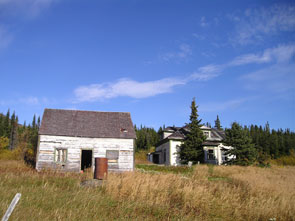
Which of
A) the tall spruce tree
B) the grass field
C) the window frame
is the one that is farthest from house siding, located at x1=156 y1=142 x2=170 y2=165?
the grass field

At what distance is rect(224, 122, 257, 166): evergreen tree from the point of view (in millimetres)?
27047

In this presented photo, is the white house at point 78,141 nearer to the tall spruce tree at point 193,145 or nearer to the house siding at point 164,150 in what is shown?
the tall spruce tree at point 193,145

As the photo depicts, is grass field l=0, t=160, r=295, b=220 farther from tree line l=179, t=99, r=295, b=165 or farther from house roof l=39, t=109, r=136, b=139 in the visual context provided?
tree line l=179, t=99, r=295, b=165

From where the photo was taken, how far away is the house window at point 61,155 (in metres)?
21.0

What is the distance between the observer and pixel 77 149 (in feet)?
71.0

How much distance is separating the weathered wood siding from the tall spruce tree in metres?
11.6

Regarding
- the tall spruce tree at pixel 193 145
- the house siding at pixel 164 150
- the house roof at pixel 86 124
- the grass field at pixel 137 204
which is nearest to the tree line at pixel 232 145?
the tall spruce tree at pixel 193 145

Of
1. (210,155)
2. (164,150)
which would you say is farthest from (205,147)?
(164,150)

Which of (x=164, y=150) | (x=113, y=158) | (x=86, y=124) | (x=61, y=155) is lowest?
(x=113, y=158)

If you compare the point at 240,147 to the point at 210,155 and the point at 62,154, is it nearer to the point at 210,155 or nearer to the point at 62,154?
the point at 210,155

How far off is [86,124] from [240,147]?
18081 millimetres

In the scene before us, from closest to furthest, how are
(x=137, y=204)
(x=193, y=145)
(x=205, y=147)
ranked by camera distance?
(x=137, y=204), (x=193, y=145), (x=205, y=147)

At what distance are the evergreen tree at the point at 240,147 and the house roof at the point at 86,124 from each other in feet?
41.8

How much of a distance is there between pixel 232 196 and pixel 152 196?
9.75 feet
